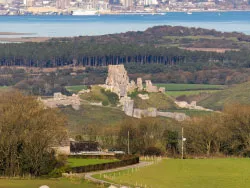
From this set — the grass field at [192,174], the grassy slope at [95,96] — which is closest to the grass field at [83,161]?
the grass field at [192,174]

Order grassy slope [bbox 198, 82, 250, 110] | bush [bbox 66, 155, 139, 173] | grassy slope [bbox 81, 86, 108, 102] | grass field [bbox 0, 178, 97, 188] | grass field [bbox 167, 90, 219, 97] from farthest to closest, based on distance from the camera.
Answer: grass field [bbox 167, 90, 219, 97], grassy slope [bbox 198, 82, 250, 110], grassy slope [bbox 81, 86, 108, 102], bush [bbox 66, 155, 139, 173], grass field [bbox 0, 178, 97, 188]

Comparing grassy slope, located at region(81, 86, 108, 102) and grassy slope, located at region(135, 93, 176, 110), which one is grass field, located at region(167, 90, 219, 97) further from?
grassy slope, located at region(81, 86, 108, 102)

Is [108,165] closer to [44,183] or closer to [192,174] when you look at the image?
[192,174]

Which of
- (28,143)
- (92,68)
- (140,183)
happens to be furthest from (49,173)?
(92,68)

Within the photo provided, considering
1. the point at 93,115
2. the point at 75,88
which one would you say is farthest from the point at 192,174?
the point at 75,88

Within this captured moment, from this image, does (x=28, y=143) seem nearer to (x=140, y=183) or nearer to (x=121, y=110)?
(x=140, y=183)

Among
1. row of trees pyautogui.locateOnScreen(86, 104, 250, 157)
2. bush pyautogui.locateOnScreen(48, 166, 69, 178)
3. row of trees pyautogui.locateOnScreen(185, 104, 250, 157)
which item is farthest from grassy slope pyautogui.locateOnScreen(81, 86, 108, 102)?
bush pyautogui.locateOnScreen(48, 166, 69, 178)
